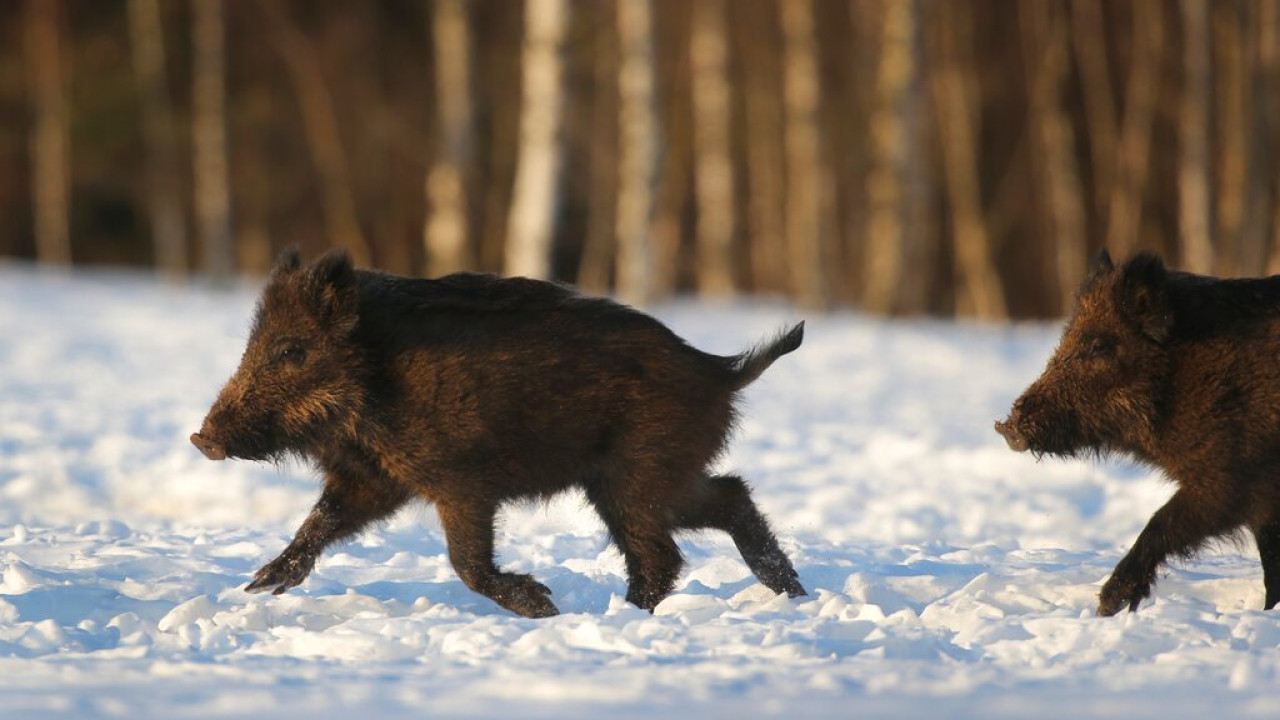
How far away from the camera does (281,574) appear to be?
6.28 metres

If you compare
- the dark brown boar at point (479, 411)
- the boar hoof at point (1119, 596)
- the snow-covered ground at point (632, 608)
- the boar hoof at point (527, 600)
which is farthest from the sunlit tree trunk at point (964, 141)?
the boar hoof at point (527, 600)

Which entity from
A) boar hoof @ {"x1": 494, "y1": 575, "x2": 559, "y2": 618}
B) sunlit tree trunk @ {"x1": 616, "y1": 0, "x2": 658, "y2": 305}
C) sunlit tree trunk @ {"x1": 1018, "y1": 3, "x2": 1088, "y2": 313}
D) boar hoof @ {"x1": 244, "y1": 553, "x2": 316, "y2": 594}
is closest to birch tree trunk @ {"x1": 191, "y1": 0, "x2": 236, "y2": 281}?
sunlit tree trunk @ {"x1": 616, "y1": 0, "x2": 658, "y2": 305}

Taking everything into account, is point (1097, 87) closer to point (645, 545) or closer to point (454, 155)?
point (454, 155)

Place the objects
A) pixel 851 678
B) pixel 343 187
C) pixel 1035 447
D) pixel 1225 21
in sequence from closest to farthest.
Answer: pixel 851 678, pixel 1035 447, pixel 1225 21, pixel 343 187

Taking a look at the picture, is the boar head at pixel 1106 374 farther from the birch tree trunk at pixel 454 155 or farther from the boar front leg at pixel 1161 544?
the birch tree trunk at pixel 454 155

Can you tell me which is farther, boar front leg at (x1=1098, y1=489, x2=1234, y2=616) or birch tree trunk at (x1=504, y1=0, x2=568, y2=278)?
birch tree trunk at (x1=504, y1=0, x2=568, y2=278)

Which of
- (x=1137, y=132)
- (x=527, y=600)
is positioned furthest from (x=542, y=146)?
(x=1137, y=132)

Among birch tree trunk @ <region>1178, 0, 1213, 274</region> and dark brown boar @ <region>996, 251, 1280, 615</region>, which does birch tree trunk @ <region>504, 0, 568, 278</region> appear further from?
dark brown boar @ <region>996, 251, 1280, 615</region>

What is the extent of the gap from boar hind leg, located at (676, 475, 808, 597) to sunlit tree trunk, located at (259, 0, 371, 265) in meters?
25.3

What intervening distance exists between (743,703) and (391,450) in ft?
7.26

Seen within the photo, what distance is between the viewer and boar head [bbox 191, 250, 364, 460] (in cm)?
630

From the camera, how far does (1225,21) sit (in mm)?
26016

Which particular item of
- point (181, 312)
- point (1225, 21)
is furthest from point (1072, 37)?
point (181, 312)

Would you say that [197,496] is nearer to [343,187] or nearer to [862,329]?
[862,329]
